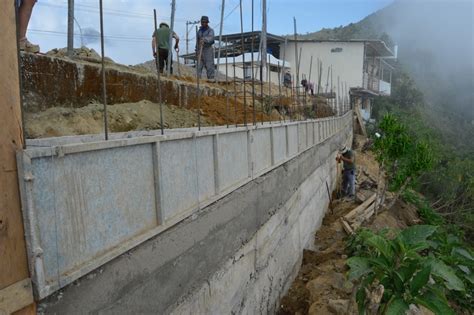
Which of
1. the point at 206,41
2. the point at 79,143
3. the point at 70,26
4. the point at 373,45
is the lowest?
the point at 79,143

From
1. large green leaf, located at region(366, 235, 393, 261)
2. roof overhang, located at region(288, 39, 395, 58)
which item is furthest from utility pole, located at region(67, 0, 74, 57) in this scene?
roof overhang, located at region(288, 39, 395, 58)

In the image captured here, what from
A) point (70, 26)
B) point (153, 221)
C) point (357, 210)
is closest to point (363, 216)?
point (357, 210)

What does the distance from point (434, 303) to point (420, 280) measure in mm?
252

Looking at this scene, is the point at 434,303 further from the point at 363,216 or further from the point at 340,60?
the point at 340,60

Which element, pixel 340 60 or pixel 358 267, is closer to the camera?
pixel 358 267

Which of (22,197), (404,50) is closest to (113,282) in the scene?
(22,197)

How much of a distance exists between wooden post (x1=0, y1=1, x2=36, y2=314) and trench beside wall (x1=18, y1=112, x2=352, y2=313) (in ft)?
0.14

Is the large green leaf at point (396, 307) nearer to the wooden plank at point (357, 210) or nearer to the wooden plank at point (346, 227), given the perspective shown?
the wooden plank at point (346, 227)

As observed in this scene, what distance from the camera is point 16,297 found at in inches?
66.3

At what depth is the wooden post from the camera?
166cm

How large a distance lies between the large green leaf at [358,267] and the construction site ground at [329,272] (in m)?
0.36

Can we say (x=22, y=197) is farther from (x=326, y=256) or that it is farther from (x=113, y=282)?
(x=326, y=256)

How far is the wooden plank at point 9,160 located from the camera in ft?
5.45

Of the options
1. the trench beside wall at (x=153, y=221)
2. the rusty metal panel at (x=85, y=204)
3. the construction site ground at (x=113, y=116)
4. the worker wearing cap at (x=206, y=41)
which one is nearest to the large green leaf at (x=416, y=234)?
the trench beside wall at (x=153, y=221)
